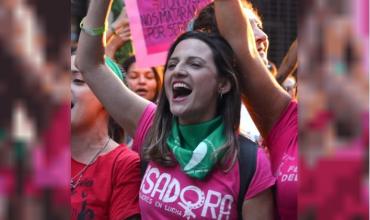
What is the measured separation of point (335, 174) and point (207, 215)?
0.71m

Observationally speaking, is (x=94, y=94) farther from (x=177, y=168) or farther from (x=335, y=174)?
(x=335, y=174)

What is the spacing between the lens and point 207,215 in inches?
54.1

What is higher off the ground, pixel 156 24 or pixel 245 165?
pixel 156 24

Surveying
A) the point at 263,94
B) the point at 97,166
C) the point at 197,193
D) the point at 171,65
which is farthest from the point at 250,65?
the point at 97,166

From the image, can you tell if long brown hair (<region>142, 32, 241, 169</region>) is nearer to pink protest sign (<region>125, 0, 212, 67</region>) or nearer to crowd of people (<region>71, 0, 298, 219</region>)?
crowd of people (<region>71, 0, 298, 219</region>)

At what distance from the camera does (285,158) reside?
1463mm

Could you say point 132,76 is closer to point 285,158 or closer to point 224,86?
point 224,86

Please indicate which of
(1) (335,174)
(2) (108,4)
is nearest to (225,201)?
(2) (108,4)

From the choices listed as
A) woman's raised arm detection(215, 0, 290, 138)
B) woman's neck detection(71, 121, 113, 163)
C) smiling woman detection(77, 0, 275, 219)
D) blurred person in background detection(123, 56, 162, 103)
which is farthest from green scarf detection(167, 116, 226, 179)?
blurred person in background detection(123, 56, 162, 103)

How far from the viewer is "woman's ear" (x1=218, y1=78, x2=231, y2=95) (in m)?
1.48

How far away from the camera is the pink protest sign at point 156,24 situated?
172 centimetres

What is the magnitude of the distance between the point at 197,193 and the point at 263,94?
11.1 inches

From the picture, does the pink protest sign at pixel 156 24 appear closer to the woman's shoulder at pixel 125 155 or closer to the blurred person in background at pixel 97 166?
the blurred person in background at pixel 97 166

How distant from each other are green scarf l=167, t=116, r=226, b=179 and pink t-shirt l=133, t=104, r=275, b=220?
0.08 ft
